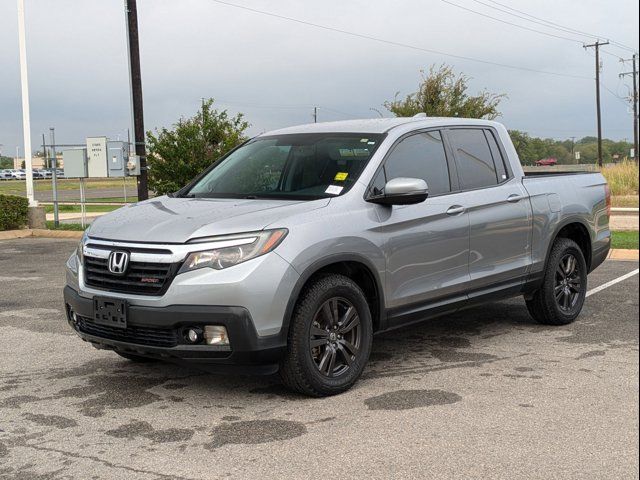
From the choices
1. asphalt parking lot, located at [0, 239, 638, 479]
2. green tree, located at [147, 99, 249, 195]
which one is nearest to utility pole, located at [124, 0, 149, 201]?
green tree, located at [147, 99, 249, 195]

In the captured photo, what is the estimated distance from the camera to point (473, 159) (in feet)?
21.6

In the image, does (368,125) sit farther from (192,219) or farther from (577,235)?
(577,235)

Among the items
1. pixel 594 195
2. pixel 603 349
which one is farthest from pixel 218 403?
pixel 594 195

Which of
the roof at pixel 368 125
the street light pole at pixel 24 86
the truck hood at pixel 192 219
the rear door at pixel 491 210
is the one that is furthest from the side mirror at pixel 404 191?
the street light pole at pixel 24 86

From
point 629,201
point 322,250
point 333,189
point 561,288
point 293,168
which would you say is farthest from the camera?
point 561,288

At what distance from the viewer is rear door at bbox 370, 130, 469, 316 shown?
5609 millimetres

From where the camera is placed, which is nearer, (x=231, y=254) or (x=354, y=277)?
(x=231, y=254)

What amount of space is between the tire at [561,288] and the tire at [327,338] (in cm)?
240

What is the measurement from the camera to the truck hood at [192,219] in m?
4.87

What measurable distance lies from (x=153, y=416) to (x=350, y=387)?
1309mm

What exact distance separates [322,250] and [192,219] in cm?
85

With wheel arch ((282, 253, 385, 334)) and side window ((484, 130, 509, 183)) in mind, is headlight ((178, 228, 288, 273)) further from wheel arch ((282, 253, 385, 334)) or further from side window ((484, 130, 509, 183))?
side window ((484, 130, 509, 183))

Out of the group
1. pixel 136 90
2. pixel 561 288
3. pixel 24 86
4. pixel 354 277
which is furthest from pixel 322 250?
pixel 24 86

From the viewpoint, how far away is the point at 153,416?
Result: 16.0 ft
